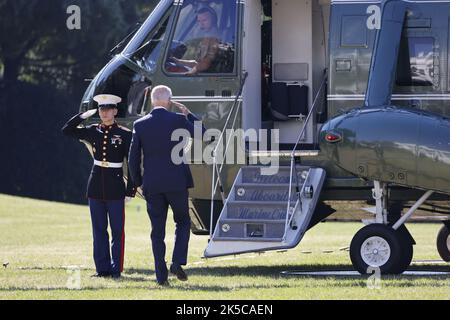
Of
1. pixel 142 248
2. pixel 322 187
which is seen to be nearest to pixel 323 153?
pixel 322 187

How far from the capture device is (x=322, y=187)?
13.2m

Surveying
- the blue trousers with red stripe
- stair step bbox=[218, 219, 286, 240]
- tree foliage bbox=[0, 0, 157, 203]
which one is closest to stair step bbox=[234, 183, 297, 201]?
stair step bbox=[218, 219, 286, 240]

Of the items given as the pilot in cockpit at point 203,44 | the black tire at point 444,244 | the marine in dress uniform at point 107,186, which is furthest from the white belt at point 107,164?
the black tire at point 444,244

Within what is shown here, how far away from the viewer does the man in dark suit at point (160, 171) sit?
11086 mm

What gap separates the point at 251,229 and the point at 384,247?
1486 millimetres

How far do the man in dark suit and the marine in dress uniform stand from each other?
3.70ft

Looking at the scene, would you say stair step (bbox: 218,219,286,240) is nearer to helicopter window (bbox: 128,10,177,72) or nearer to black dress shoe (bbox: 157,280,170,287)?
black dress shoe (bbox: 157,280,170,287)

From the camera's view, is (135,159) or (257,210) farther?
(257,210)

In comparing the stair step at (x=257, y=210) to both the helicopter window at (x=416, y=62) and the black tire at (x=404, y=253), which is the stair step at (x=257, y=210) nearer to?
the black tire at (x=404, y=253)

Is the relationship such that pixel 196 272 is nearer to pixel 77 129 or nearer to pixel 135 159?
pixel 77 129

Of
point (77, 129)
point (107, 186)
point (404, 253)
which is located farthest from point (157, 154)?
point (404, 253)

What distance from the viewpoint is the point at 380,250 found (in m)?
12.4

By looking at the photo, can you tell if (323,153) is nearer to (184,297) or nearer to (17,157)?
(184,297)

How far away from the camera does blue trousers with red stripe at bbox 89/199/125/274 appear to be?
1232 cm
